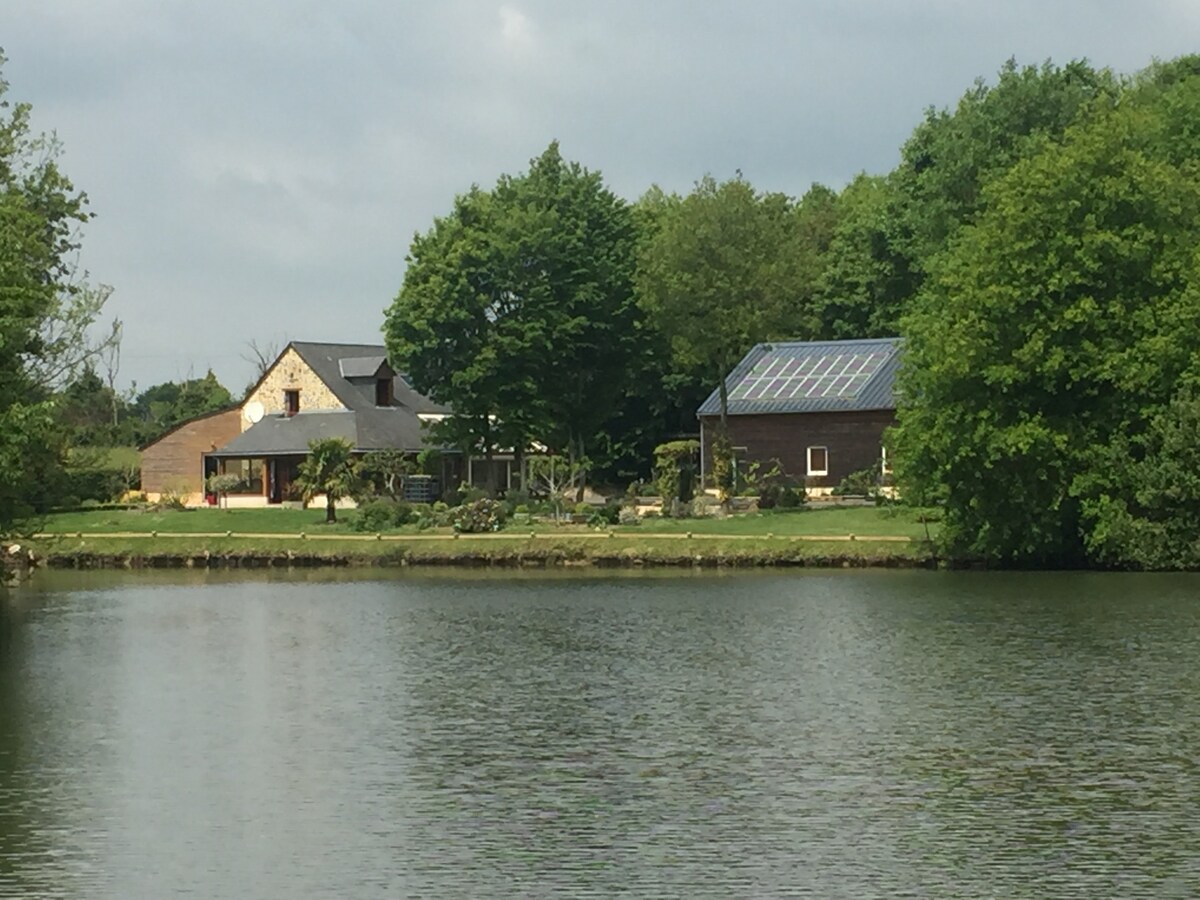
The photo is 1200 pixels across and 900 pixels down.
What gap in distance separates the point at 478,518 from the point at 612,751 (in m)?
46.3

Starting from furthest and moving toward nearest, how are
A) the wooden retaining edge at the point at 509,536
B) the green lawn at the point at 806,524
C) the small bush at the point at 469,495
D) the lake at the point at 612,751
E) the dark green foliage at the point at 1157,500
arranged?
the small bush at the point at 469,495 → the green lawn at the point at 806,524 → the wooden retaining edge at the point at 509,536 → the dark green foliage at the point at 1157,500 → the lake at the point at 612,751

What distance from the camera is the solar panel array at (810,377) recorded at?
87812 mm

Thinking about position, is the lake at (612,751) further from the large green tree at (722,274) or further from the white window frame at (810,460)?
the white window frame at (810,460)

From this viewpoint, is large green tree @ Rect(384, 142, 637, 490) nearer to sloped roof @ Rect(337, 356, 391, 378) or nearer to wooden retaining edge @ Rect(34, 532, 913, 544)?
sloped roof @ Rect(337, 356, 391, 378)

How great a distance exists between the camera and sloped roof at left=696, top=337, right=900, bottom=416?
3413 inches

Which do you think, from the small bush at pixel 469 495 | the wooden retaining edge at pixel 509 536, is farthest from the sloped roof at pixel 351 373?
the wooden retaining edge at pixel 509 536

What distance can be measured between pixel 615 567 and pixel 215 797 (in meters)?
42.8

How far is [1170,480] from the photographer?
188 ft

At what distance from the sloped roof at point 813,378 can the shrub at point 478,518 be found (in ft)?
57.4

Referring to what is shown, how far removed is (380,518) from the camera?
75.5 m

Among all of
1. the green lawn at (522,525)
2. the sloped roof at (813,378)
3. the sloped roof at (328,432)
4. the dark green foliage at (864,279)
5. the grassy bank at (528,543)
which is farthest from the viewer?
the dark green foliage at (864,279)

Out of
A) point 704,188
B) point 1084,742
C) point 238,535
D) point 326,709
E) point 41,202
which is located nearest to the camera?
point 1084,742

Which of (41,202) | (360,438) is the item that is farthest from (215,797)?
(360,438)

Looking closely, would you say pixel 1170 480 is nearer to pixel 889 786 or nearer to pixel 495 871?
pixel 889 786
